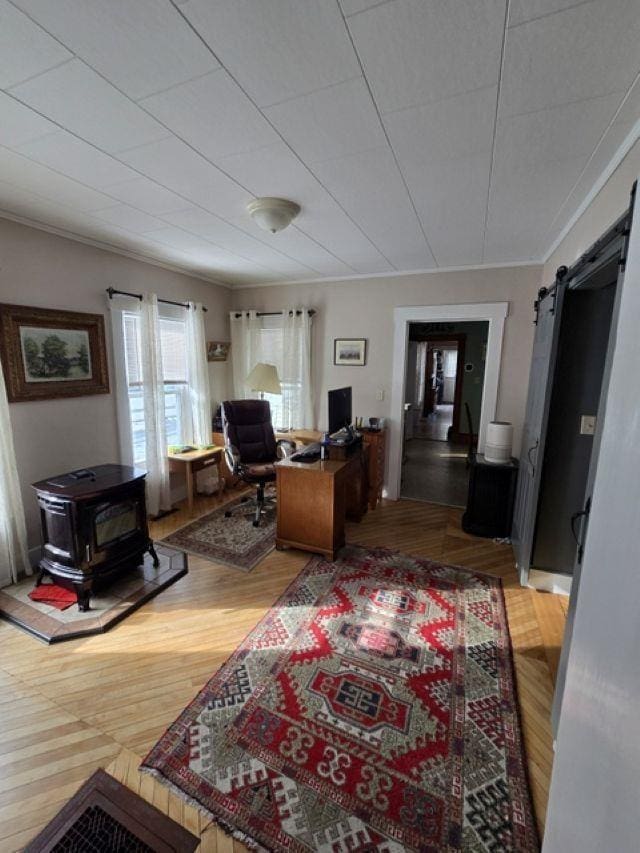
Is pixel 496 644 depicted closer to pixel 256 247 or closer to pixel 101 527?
pixel 101 527

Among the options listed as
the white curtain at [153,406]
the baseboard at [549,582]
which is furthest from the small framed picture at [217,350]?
the baseboard at [549,582]

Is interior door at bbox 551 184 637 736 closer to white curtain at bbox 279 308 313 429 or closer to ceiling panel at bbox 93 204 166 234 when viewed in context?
ceiling panel at bbox 93 204 166 234

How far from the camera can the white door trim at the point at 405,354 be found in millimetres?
3592

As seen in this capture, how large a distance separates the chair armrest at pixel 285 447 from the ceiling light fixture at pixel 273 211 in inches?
81.9

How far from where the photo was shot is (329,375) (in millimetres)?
4363

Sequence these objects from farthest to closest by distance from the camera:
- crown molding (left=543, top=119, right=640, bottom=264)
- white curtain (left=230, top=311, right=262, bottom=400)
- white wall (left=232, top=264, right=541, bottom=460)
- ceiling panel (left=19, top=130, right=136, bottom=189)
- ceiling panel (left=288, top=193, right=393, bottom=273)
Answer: white curtain (left=230, top=311, right=262, bottom=400) < white wall (left=232, top=264, right=541, bottom=460) < ceiling panel (left=288, top=193, right=393, bottom=273) < ceiling panel (left=19, top=130, right=136, bottom=189) < crown molding (left=543, top=119, right=640, bottom=264)

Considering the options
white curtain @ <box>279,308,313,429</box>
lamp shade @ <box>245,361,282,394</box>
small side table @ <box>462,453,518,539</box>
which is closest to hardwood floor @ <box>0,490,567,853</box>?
small side table @ <box>462,453,518,539</box>

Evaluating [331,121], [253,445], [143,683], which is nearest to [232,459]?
[253,445]

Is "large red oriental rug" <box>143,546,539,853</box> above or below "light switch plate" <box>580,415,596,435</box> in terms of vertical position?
below

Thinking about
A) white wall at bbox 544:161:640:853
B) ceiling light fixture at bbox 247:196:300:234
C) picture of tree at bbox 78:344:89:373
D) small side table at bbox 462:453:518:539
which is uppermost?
ceiling light fixture at bbox 247:196:300:234

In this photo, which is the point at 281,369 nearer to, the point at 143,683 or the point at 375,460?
the point at 375,460

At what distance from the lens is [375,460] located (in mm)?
3820

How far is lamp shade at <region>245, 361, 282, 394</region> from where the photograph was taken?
13.0 feet

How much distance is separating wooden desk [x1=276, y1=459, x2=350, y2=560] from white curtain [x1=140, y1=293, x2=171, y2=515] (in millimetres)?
1424
